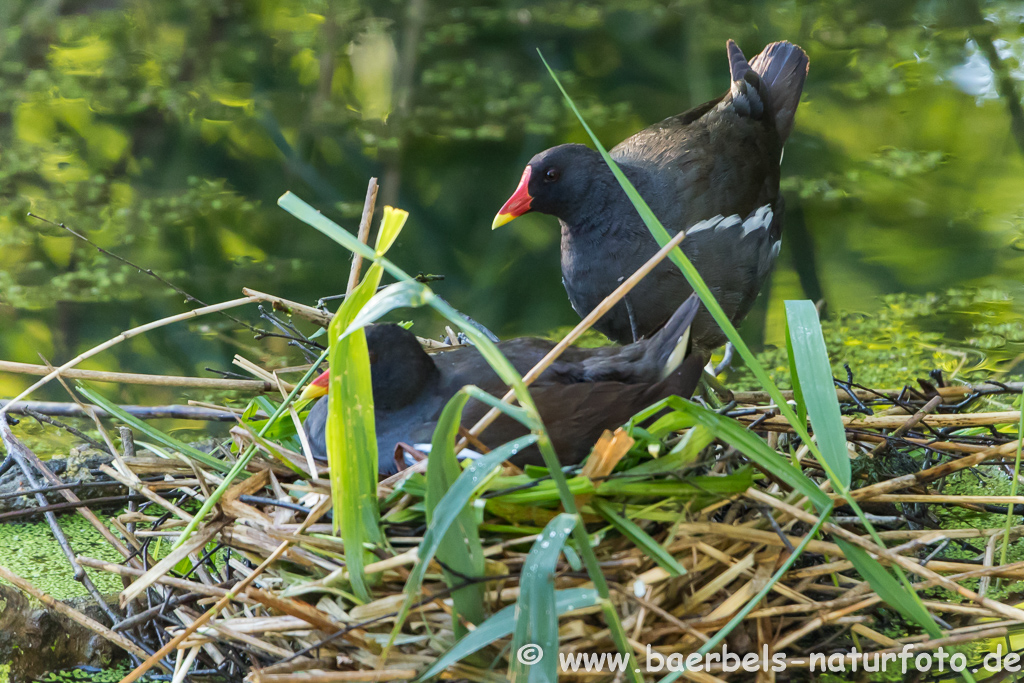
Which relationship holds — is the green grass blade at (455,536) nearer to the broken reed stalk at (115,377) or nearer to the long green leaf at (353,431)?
the long green leaf at (353,431)

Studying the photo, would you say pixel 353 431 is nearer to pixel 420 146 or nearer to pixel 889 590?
pixel 889 590

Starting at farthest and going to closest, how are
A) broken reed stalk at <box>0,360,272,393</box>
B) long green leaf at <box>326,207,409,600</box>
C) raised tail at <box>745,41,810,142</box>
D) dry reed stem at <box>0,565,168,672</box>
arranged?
1. raised tail at <box>745,41,810,142</box>
2. broken reed stalk at <box>0,360,272,393</box>
3. dry reed stem at <box>0,565,168,672</box>
4. long green leaf at <box>326,207,409,600</box>

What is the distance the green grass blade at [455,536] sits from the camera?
1.76 ft

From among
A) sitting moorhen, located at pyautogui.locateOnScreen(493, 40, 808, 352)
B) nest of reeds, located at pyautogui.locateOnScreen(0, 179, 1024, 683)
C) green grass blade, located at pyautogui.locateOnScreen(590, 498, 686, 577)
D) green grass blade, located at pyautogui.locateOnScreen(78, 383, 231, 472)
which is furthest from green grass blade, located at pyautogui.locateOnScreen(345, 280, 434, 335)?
sitting moorhen, located at pyautogui.locateOnScreen(493, 40, 808, 352)

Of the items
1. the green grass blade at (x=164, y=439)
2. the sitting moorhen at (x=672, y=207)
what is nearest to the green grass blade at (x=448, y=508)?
the green grass blade at (x=164, y=439)

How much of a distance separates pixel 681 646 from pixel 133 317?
159cm

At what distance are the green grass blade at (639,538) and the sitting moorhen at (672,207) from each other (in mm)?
533

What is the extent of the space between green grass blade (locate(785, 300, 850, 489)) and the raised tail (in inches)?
35.1

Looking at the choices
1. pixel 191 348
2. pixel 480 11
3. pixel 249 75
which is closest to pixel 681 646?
pixel 191 348

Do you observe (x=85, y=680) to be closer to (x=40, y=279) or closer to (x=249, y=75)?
(x=40, y=279)

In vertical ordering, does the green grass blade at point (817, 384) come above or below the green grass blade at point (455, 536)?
above

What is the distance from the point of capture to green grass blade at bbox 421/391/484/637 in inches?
21.1

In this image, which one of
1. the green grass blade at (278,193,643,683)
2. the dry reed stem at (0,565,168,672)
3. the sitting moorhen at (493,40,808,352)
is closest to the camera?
the green grass blade at (278,193,643,683)

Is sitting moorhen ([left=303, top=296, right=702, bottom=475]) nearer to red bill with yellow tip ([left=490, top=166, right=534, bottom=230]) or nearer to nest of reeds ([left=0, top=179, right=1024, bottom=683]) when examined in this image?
nest of reeds ([left=0, top=179, right=1024, bottom=683])
